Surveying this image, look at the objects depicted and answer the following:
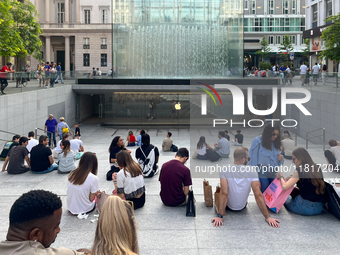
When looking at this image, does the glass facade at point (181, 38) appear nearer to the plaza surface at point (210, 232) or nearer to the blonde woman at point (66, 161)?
the blonde woman at point (66, 161)

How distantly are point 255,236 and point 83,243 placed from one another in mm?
2571

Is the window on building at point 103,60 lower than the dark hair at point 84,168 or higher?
higher

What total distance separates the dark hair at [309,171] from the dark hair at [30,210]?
15.6ft

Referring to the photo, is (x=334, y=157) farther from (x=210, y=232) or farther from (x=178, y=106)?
(x=178, y=106)

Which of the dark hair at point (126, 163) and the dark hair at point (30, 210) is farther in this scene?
the dark hair at point (126, 163)

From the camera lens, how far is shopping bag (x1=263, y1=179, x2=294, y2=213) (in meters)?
6.84

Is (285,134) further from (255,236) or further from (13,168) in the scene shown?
(13,168)

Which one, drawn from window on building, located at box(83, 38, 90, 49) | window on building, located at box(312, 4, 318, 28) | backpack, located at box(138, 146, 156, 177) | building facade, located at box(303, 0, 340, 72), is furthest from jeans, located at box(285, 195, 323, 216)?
window on building, located at box(83, 38, 90, 49)

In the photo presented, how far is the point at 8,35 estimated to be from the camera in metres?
22.6

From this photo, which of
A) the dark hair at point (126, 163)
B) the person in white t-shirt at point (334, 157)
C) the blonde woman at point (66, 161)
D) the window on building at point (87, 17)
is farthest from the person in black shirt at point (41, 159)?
the window on building at point (87, 17)

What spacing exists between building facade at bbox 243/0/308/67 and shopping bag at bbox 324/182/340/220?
69875 millimetres

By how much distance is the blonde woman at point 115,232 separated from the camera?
109 inches

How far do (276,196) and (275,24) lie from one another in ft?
240

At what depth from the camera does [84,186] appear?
6.84 meters
